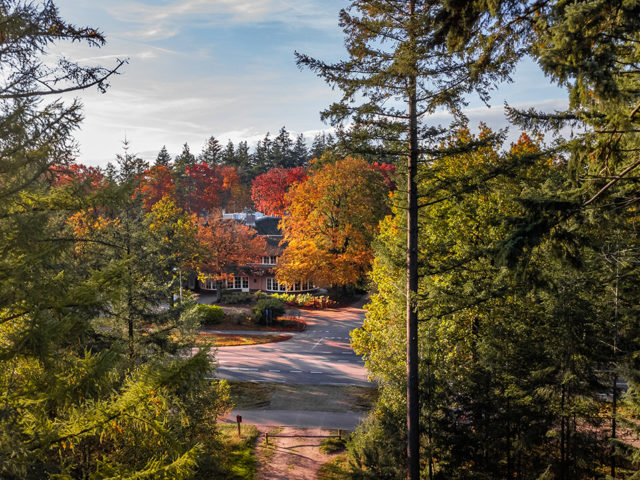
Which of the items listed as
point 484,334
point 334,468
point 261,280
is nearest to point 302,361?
point 334,468

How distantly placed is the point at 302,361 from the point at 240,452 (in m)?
10.2

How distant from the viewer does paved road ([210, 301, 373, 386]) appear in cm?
2347

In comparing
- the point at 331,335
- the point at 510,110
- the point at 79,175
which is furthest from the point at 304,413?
the point at 510,110

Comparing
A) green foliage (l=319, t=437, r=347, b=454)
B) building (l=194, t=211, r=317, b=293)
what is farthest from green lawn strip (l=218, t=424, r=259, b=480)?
building (l=194, t=211, r=317, b=293)

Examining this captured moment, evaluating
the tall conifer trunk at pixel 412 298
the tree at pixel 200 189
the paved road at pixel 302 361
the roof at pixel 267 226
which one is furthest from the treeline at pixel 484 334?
the tree at pixel 200 189

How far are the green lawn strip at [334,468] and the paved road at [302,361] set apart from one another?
6.83 metres

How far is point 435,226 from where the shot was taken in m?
17.2

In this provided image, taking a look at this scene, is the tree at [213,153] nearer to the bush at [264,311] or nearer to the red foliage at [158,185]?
the red foliage at [158,185]

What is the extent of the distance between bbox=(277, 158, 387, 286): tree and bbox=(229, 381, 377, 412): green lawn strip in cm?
1426

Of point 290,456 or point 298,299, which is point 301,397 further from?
point 298,299

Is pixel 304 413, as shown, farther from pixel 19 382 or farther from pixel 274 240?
pixel 274 240

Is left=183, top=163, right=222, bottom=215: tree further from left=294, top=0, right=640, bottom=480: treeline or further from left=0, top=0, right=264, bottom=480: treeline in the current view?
left=0, top=0, right=264, bottom=480: treeline

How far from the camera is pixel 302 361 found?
86.4 ft

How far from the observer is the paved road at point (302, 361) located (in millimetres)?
23469
